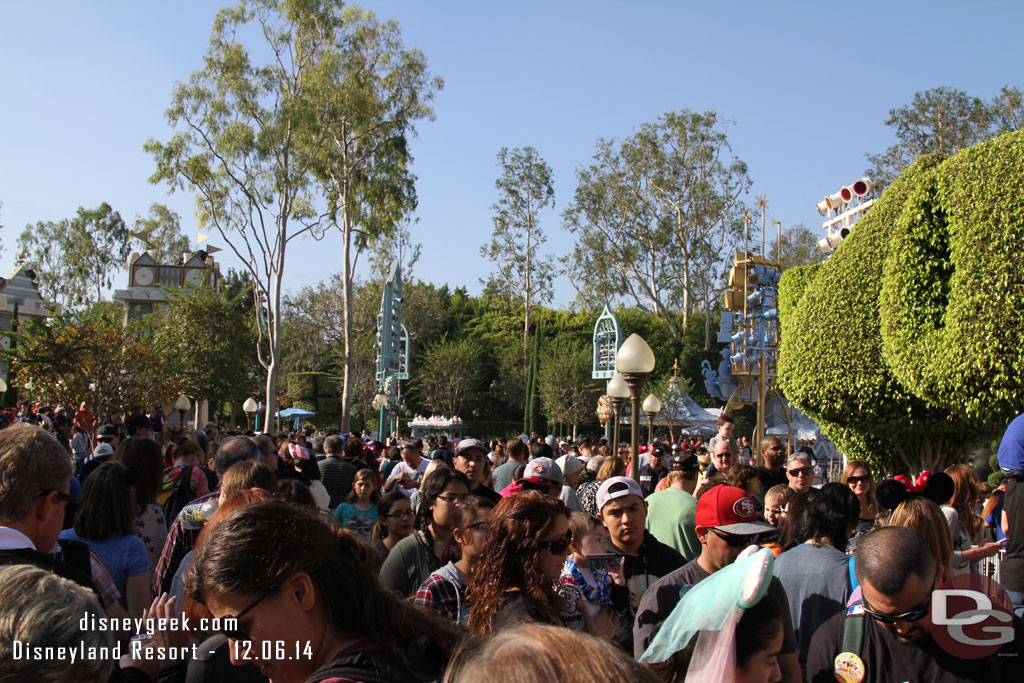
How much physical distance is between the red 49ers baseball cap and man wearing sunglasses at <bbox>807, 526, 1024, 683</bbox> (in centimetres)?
70

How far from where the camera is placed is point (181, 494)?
19.4 ft

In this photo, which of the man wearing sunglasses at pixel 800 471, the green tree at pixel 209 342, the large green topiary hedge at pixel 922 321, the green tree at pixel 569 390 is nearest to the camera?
the man wearing sunglasses at pixel 800 471

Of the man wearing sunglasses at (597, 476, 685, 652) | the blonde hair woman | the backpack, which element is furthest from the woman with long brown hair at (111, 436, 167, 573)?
the blonde hair woman

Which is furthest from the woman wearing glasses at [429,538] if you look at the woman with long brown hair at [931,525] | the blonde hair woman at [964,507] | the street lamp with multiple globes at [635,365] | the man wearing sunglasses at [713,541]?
the street lamp with multiple globes at [635,365]

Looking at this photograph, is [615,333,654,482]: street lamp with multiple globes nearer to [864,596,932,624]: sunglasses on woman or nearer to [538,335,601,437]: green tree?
[864,596,932,624]: sunglasses on woman

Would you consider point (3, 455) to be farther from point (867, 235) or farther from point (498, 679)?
point (867, 235)

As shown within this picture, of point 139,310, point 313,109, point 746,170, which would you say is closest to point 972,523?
point 313,109

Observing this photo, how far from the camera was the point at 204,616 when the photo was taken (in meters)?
2.37

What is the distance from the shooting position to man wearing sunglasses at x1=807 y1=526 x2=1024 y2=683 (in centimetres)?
272

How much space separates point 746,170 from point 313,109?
914 inches

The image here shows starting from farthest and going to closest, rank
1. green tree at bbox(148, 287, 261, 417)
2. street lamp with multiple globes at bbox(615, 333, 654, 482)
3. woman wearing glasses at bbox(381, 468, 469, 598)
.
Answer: green tree at bbox(148, 287, 261, 417)
street lamp with multiple globes at bbox(615, 333, 654, 482)
woman wearing glasses at bbox(381, 468, 469, 598)

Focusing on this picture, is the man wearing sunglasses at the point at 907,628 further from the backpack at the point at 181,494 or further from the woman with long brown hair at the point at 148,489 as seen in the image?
the backpack at the point at 181,494

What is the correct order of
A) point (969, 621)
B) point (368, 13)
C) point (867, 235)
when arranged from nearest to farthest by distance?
point (969, 621) < point (867, 235) < point (368, 13)

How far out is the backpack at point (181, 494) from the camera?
589 centimetres
